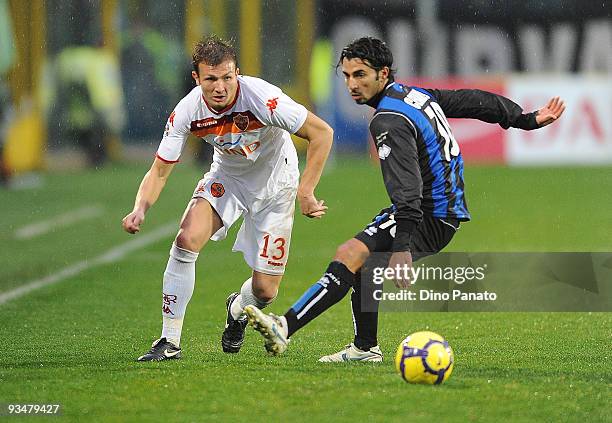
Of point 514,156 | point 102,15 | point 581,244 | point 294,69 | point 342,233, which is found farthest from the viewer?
→ point 294,69

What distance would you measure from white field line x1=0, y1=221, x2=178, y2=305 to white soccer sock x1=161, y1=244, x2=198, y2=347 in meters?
2.92

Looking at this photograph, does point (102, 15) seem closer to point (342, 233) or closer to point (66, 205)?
point (66, 205)

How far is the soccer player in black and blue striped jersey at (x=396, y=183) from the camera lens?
6.44 metres

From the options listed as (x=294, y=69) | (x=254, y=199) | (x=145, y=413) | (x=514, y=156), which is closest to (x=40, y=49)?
(x=294, y=69)

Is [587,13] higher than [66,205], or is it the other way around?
[587,13]

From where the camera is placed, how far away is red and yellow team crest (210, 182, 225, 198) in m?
7.56

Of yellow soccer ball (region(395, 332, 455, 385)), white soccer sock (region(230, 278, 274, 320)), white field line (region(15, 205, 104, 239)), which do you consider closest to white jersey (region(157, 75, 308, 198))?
white soccer sock (region(230, 278, 274, 320))

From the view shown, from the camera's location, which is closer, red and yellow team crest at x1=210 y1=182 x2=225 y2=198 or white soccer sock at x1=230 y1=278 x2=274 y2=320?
red and yellow team crest at x1=210 y1=182 x2=225 y2=198

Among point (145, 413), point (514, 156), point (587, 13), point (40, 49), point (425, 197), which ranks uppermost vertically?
point (587, 13)

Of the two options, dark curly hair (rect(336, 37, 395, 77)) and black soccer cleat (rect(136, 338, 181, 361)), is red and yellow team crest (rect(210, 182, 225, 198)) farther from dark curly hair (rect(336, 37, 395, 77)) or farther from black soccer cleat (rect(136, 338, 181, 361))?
dark curly hair (rect(336, 37, 395, 77))

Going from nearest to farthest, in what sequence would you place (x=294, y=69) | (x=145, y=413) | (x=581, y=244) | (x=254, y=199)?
(x=145, y=413) < (x=254, y=199) < (x=581, y=244) < (x=294, y=69)

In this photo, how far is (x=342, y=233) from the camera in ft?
46.6

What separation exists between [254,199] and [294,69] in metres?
21.9

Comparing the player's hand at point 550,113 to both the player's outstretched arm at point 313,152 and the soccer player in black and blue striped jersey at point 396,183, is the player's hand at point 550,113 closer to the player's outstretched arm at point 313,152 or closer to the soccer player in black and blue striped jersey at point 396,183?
the soccer player in black and blue striped jersey at point 396,183
